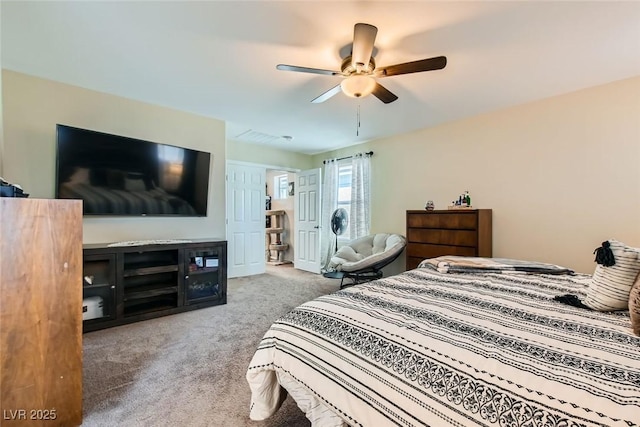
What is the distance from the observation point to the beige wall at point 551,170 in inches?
104

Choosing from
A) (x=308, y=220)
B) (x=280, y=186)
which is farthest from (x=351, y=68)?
(x=280, y=186)

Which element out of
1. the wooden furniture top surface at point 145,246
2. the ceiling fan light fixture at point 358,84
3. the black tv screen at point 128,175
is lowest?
the wooden furniture top surface at point 145,246

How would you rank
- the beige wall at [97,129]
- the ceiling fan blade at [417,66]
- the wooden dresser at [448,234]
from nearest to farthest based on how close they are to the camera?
1. the ceiling fan blade at [417,66]
2. the beige wall at [97,129]
3. the wooden dresser at [448,234]

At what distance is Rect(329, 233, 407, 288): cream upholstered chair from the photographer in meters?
3.83

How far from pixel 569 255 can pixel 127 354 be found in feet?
14.0

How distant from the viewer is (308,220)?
555 cm

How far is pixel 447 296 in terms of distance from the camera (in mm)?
1519

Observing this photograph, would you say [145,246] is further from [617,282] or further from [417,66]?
[617,282]

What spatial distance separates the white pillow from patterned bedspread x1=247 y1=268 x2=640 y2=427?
2.2 inches

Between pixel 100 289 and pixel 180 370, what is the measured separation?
142 cm

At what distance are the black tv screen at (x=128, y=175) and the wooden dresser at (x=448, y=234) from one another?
2801 millimetres

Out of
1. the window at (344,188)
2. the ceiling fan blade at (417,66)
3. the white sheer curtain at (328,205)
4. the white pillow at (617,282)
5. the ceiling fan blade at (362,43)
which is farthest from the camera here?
the white sheer curtain at (328,205)

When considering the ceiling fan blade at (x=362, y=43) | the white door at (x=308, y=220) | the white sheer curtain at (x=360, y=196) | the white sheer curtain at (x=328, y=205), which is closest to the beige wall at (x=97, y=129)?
the white door at (x=308, y=220)

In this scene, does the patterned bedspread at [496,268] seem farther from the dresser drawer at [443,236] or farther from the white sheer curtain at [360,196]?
the white sheer curtain at [360,196]
